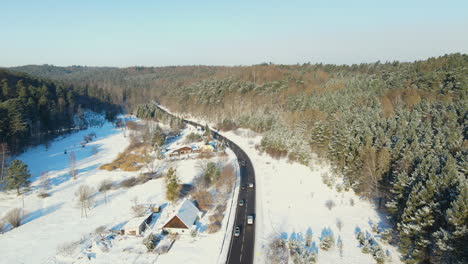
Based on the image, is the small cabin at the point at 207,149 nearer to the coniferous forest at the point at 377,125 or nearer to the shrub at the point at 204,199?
the coniferous forest at the point at 377,125

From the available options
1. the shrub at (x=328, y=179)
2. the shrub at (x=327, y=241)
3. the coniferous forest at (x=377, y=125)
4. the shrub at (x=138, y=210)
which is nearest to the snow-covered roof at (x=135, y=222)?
the shrub at (x=138, y=210)

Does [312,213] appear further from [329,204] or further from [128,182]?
[128,182]

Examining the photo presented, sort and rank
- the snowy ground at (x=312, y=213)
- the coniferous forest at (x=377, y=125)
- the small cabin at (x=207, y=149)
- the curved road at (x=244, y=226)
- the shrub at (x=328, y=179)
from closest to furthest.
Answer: the coniferous forest at (x=377, y=125) < the curved road at (x=244, y=226) < the snowy ground at (x=312, y=213) < the shrub at (x=328, y=179) < the small cabin at (x=207, y=149)

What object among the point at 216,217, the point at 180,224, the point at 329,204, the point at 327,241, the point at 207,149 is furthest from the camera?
the point at 207,149

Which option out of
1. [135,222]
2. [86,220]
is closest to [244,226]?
[135,222]

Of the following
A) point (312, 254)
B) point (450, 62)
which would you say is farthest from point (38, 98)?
point (450, 62)

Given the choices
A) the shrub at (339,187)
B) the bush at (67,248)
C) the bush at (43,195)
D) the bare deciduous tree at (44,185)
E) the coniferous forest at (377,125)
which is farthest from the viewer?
the bare deciduous tree at (44,185)
